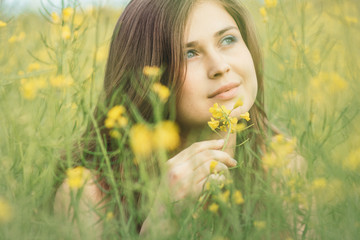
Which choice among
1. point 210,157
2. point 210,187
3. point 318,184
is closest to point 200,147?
point 210,157

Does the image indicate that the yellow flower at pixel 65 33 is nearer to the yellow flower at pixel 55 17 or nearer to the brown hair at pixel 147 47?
the yellow flower at pixel 55 17

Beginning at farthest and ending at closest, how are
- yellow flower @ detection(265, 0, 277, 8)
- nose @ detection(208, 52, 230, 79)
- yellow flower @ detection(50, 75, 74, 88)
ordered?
1. yellow flower @ detection(265, 0, 277, 8)
2. nose @ detection(208, 52, 230, 79)
3. yellow flower @ detection(50, 75, 74, 88)

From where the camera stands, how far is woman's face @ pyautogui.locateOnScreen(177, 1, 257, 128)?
1325mm

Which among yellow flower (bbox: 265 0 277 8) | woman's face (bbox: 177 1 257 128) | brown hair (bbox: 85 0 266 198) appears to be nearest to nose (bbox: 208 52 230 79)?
woman's face (bbox: 177 1 257 128)

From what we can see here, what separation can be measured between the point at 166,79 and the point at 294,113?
512mm

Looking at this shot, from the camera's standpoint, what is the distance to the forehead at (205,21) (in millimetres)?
1361

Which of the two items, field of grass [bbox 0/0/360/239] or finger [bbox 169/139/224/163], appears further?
finger [bbox 169/139/224/163]

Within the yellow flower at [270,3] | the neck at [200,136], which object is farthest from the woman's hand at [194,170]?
the yellow flower at [270,3]

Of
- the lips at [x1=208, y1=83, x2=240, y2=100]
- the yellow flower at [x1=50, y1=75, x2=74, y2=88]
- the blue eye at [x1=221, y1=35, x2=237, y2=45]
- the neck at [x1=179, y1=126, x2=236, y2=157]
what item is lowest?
the neck at [x1=179, y1=126, x2=236, y2=157]

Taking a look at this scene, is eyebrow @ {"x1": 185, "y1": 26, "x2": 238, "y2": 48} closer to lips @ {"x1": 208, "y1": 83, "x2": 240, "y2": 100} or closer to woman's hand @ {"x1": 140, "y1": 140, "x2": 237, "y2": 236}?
lips @ {"x1": 208, "y1": 83, "x2": 240, "y2": 100}

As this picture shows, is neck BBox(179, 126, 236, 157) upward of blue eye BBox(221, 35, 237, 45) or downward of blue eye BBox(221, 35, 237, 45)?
downward

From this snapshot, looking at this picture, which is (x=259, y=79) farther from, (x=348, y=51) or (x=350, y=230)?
(x=350, y=230)

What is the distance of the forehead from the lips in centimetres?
19

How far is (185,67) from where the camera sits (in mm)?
1362
